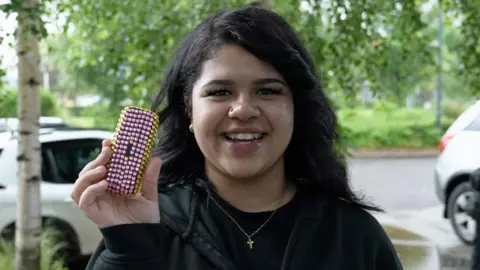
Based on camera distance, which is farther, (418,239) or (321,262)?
(418,239)

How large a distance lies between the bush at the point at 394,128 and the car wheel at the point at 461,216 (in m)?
7.36

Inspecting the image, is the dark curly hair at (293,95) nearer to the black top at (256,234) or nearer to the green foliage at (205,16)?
the black top at (256,234)

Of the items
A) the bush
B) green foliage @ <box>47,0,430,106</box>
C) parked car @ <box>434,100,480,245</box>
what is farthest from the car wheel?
the bush

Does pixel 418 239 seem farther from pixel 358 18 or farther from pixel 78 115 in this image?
pixel 78 115

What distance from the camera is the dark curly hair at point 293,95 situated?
1.28 meters

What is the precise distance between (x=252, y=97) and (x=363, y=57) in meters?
3.67

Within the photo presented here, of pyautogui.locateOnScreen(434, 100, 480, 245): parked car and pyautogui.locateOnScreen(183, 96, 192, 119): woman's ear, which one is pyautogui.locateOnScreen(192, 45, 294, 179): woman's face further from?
pyautogui.locateOnScreen(434, 100, 480, 245): parked car

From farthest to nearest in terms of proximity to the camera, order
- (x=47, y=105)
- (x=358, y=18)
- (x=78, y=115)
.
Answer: (x=78, y=115) < (x=47, y=105) < (x=358, y=18)

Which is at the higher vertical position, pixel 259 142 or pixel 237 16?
pixel 237 16

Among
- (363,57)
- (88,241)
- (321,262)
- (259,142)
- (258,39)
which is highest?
(363,57)

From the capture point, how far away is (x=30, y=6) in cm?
311

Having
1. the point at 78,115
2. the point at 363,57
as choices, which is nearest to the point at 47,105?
the point at 78,115

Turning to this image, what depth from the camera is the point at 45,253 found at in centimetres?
443

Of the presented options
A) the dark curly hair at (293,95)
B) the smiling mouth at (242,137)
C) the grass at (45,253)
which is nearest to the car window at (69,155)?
the grass at (45,253)
